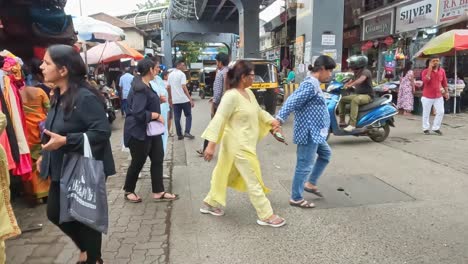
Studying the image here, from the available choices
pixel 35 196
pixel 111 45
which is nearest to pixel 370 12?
pixel 111 45

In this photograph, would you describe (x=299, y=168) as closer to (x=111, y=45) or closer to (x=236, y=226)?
(x=236, y=226)

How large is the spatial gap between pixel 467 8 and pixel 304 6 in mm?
4498

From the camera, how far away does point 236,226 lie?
12.8 feet

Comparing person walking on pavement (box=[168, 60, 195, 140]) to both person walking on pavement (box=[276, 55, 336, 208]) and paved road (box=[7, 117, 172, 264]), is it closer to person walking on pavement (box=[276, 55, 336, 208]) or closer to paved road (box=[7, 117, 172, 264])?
paved road (box=[7, 117, 172, 264])

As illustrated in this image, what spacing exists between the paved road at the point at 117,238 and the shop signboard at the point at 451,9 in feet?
35.3

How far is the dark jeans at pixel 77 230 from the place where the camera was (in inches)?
107

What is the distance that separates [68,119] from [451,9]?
41.0 feet

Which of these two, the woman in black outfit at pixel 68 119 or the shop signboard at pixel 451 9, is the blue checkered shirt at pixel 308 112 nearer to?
the woman in black outfit at pixel 68 119

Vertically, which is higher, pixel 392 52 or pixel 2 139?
Answer: pixel 392 52

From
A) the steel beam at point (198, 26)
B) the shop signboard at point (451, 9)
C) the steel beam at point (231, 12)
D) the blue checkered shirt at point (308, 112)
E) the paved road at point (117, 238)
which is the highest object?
the steel beam at point (231, 12)

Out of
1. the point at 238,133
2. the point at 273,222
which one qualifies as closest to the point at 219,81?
the point at 238,133

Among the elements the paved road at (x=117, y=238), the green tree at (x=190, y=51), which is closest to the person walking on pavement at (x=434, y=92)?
the paved road at (x=117, y=238)

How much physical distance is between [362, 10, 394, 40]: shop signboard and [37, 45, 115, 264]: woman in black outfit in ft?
48.3

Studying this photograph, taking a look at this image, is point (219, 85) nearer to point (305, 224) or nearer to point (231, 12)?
point (305, 224)
